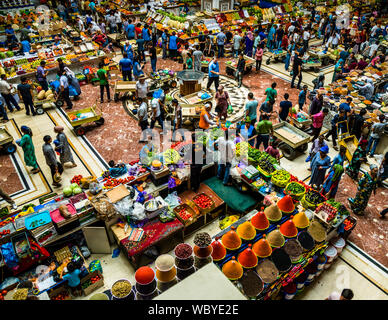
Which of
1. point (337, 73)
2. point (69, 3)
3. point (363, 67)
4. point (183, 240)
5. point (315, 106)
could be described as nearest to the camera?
point (183, 240)

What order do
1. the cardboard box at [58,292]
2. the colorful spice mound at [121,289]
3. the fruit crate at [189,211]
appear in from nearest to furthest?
the colorful spice mound at [121,289] → the cardboard box at [58,292] → the fruit crate at [189,211]

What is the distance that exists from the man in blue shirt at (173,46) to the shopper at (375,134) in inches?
417

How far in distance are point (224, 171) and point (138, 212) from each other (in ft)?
9.13

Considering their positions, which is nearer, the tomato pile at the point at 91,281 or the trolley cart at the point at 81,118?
the tomato pile at the point at 91,281

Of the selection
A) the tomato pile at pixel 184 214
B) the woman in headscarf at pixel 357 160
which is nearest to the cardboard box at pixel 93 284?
the tomato pile at pixel 184 214

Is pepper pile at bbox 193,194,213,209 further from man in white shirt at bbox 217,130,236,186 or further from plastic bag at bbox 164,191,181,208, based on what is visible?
man in white shirt at bbox 217,130,236,186

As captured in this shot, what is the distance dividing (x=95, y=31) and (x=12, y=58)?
579cm

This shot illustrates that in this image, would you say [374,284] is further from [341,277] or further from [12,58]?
[12,58]

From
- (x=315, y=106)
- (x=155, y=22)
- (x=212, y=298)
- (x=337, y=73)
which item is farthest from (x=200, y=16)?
(x=212, y=298)

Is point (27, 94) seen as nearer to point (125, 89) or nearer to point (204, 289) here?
point (125, 89)

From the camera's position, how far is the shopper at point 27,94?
1083 cm

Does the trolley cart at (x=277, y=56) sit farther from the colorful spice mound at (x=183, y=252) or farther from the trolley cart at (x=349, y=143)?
the colorful spice mound at (x=183, y=252)

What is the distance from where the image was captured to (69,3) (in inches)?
914

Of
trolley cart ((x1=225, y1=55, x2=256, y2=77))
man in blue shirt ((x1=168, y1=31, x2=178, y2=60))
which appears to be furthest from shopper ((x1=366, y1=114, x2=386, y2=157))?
man in blue shirt ((x1=168, y1=31, x2=178, y2=60))
